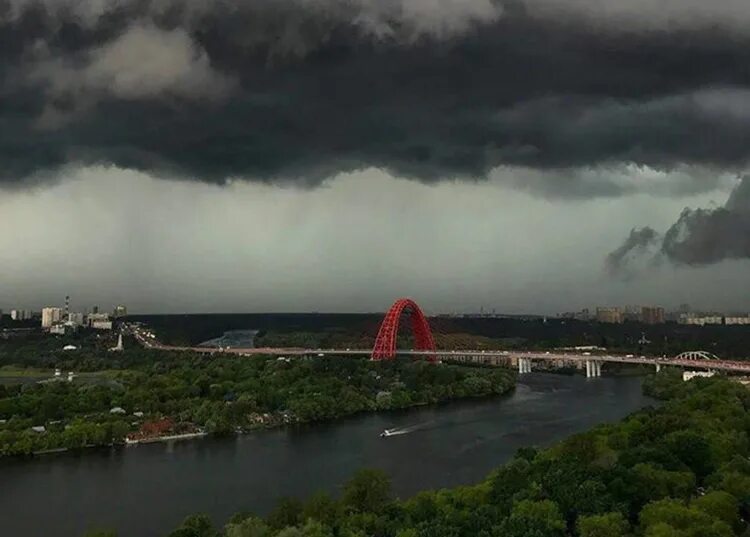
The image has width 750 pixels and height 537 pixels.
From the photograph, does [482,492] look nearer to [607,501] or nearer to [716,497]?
[607,501]

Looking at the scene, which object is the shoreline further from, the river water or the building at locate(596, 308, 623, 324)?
the building at locate(596, 308, 623, 324)

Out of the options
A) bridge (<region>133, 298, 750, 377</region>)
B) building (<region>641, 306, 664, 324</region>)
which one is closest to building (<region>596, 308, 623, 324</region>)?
building (<region>641, 306, 664, 324</region>)

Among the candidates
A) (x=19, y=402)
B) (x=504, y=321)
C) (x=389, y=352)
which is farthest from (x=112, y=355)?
(x=504, y=321)

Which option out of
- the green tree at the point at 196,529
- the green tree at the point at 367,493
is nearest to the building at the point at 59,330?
→ the green tree at the point at 196,529

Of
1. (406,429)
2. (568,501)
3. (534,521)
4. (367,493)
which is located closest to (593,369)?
(406,429)

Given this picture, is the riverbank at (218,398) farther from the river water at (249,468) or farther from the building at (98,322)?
the building at (98,322)
